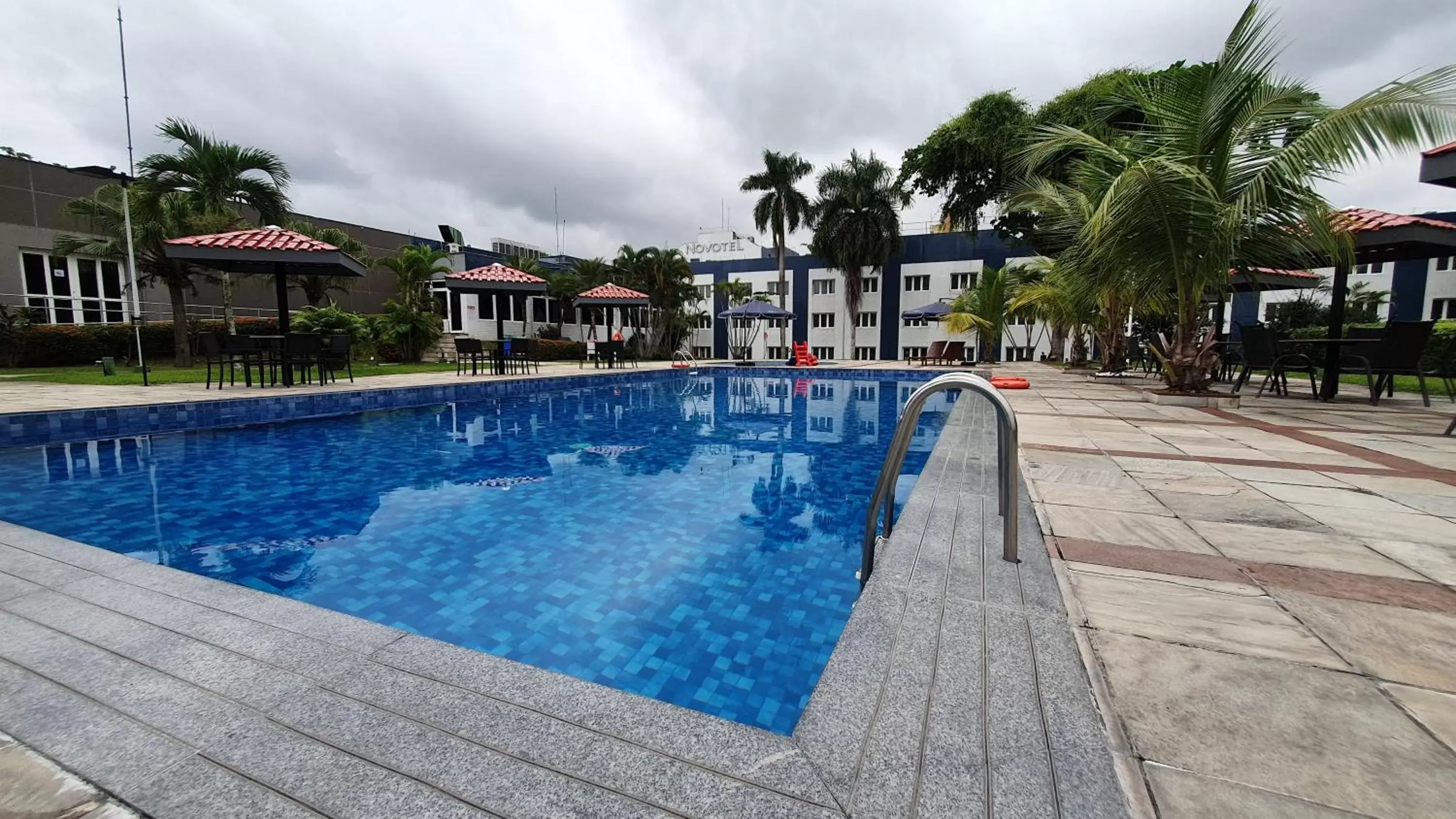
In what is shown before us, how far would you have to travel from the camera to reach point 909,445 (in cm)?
217

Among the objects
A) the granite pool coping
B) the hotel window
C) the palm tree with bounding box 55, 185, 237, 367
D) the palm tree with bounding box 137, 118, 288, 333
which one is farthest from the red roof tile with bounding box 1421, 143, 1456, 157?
the hotel window

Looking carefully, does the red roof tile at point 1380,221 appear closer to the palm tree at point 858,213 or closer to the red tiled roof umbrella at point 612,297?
the red tiled roof umbrella at point 612,297

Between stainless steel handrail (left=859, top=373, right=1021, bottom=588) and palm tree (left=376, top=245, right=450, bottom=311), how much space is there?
24.1 metres

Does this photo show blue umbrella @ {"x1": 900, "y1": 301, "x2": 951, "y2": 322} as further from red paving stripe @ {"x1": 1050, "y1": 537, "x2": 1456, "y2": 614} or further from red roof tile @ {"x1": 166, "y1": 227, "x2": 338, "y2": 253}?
red paving stripe @ {"x1": 1050, "y1": 537, "x2": 1456, "y2": 614}

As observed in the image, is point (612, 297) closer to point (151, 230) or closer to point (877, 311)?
point (151, 230)

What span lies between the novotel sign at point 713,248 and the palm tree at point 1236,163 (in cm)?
3245

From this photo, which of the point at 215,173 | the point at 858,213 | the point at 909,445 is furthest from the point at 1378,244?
the point at 858,213

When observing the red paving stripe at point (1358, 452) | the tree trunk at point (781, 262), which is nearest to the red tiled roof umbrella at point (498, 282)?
the red paving stripe at point (1358, 452)

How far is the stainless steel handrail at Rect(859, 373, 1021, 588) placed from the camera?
82.5 inches

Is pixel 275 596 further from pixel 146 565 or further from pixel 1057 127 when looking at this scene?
pixel 1057 127

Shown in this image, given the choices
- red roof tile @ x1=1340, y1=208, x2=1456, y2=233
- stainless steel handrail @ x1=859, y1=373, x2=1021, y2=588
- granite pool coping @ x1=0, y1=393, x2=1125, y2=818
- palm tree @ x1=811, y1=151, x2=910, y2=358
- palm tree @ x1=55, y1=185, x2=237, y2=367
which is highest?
palm tree @ x1=811, y1=151, x2=910, y2=358

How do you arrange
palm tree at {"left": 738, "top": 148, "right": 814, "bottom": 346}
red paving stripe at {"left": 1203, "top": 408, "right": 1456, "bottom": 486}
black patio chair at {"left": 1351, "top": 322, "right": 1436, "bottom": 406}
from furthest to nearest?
palm tree at {"left": 738, "top": 148, "right": 814, "bottom": 346}
black patio chair at {"left": 1351, "top": 322, "right": 1436, "bottom": 406}
red paving stripe at {"left": 1203, "top": 408, "right": 1456, "bottom": 486}

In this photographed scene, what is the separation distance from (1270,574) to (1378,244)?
27.4 feet

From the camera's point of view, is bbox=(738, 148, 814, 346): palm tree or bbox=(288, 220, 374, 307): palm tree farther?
bbox=(738, 148, 814, 346): palm tree
